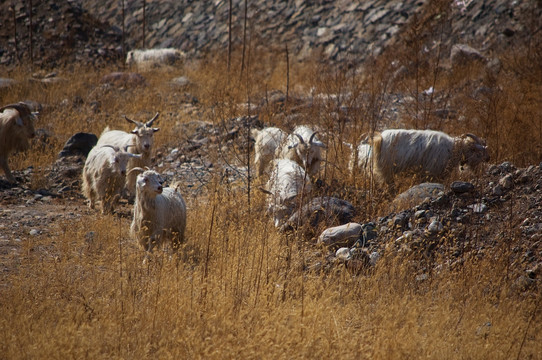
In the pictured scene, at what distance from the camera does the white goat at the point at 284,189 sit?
6062mm

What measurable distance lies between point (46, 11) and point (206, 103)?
10639 mm

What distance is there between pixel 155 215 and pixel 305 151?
274 centimetres

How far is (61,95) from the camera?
13.3 m

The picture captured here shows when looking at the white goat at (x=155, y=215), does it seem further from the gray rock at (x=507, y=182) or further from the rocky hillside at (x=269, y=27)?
the rocky hillside at (x=269, y=27)

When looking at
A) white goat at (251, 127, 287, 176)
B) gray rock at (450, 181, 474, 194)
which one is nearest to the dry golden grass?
gray rock at (450, 181, 474, 194)

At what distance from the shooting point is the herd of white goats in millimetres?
7014

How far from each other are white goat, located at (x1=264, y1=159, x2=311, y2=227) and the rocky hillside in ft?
29.0

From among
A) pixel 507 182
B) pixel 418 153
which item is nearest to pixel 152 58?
pixel 418 153

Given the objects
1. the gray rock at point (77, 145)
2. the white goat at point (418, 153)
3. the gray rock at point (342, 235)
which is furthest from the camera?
the gray rock at point (77, 145)

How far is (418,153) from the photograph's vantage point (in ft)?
26.0

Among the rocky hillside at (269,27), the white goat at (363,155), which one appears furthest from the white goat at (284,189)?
the rocky hillside at (269,27)

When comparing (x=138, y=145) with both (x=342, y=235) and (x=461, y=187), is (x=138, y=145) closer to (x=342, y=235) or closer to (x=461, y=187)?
(x=342, y=235)

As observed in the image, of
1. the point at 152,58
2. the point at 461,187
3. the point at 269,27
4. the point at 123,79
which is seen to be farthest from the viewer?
the point at 269,27

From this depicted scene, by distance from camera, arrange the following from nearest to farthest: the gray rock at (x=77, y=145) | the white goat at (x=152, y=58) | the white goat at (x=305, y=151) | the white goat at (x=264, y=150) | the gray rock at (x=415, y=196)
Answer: the gray rock at (x=415, y=196) < the white goat at (x=305, y=151) < the white goat at (x=264, y=150) < the gray rock at (x=77, y=145) < the white goat at (x=152, y=58)
